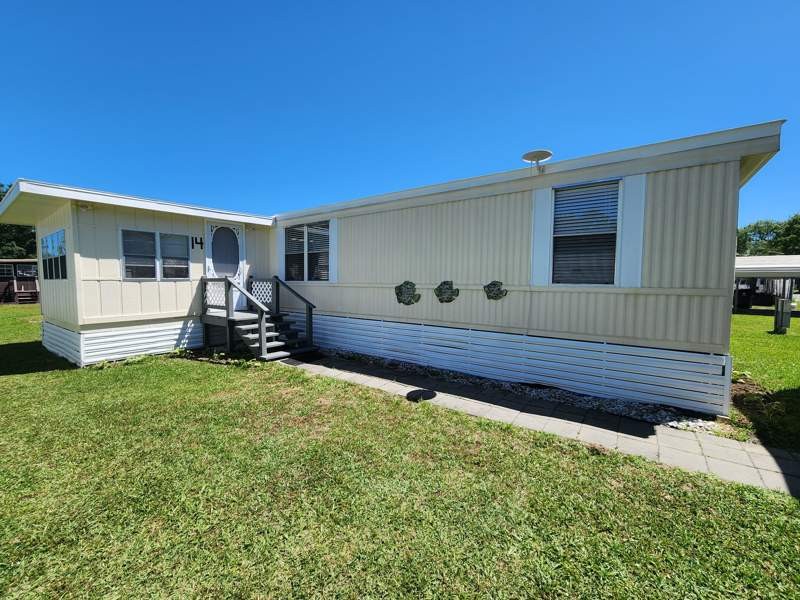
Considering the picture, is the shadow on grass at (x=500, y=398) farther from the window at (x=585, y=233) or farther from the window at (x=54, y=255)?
the window at (x=54, y=255)

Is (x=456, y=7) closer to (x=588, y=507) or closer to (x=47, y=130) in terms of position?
(x=588, y=507)

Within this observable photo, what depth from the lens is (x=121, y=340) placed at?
6527 millimetres

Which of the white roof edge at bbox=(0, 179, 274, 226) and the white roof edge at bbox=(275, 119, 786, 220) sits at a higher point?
the white roof edge at bbox=(275, 119, 786, 220)

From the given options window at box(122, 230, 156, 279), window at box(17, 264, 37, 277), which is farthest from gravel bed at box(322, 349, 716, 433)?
window at box(17, 264, 37, 277)

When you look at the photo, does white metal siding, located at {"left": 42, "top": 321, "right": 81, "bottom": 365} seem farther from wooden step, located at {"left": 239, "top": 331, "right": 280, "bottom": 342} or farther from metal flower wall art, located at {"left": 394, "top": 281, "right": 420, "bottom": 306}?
metal flower wall art, located at {"left": 394, "top": 281, "right": 420, "bottom": 306}

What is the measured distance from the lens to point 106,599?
167cm

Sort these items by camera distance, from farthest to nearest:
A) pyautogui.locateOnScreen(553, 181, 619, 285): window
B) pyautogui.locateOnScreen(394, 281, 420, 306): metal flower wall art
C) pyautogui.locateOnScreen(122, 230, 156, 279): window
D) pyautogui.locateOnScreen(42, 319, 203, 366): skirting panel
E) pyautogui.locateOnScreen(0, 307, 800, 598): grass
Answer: pyautogui.locateOnScreen(122, 230, 156, 279): window, pyautogui.locateOnScreen(394, 281, 420, 306): metal flower wall art, pyautogui.locateOnScreen(42, 319, 203, 366): skirting panel, pyautogui.locateOnScreen(553, 181, 619, 285): window, pyautogui.locateOnScreen(0, 307, 800, 598): grass

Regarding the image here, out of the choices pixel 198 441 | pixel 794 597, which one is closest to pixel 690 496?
pixel 794 597

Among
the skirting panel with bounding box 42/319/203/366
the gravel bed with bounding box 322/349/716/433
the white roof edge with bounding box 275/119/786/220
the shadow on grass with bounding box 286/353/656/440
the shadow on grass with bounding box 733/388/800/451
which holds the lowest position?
the shadow on grass with bounding box 286/353/656/440

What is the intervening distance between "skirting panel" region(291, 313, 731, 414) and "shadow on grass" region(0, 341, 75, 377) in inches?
228

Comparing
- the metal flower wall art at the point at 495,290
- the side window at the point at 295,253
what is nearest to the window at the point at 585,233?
the metal flower wall art at the point at 495,290

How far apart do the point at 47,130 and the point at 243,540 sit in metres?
18.1

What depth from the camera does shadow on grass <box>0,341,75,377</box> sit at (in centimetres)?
605

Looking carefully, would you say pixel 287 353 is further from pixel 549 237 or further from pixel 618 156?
pixel 618 156
